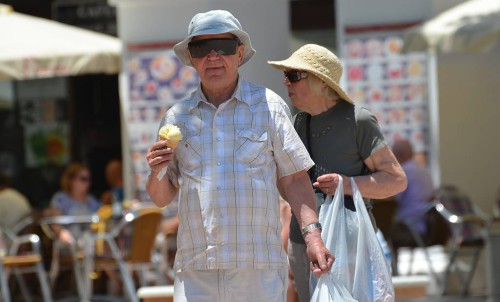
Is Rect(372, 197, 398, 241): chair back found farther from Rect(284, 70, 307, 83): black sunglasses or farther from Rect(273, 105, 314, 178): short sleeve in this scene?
Rect(273, 105, 314, 178): short sleeve

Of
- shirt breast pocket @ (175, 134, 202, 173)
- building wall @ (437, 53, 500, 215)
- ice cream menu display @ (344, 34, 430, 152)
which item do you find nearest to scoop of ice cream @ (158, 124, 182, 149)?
shirt breast pocket @ (175, 134, 202, 173)

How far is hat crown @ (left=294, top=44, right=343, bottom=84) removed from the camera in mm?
5242

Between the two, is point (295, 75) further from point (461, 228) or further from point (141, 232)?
point (461, 228)

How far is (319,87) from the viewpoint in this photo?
17.3 ft

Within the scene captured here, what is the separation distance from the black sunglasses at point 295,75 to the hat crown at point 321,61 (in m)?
0.05

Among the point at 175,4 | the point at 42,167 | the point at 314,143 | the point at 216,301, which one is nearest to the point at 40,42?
the point at 175,4

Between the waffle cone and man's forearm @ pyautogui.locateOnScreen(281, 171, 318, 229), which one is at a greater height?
the waffle cone

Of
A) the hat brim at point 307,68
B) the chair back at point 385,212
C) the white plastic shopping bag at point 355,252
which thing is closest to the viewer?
the white plastic shopping bag at point 355,252

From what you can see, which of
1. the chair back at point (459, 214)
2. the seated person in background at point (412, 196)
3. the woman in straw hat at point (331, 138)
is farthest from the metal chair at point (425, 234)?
the woman in straw hat at point (331, 138)

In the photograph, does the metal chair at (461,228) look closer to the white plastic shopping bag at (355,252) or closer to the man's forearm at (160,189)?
the white plastic shopping bag at (355,252)

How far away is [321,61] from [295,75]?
124mm

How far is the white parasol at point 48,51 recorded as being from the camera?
37.4 feet

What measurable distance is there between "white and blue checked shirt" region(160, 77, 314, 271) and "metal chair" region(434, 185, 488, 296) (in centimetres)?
597

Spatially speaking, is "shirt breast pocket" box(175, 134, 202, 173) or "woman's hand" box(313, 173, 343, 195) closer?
"shirt breast pocket" box(175, 134, 202, 173)
